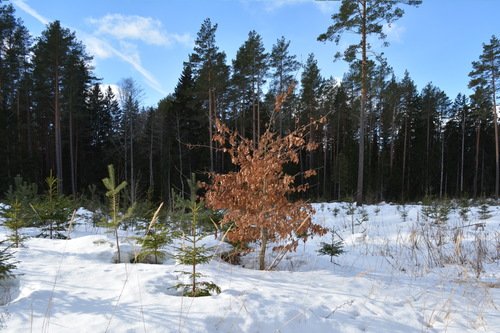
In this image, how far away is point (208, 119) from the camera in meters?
25.5

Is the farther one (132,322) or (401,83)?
(401,83)

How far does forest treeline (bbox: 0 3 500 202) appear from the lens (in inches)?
859

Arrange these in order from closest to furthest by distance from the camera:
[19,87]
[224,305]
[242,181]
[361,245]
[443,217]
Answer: [224,305] → [242,181] → [361,245] → [443,217] → [19,87]

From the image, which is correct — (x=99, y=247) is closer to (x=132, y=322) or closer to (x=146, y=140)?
(x=132, y=322)

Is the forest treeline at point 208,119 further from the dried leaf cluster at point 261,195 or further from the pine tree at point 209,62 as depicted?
the dried leaf cluster at point 261,195

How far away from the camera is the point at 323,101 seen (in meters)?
31.4

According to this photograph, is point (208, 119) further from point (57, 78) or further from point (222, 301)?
point (222, 301)

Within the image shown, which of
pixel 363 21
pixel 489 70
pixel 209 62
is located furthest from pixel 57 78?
pixel 489 70

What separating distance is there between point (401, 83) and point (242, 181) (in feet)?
114

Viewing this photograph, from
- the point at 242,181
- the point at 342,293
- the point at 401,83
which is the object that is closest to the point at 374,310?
the point at 342,293

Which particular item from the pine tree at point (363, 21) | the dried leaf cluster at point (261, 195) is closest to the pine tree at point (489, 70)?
the pine tree at point (363, 21)

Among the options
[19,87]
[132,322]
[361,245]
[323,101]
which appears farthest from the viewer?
[323,101]

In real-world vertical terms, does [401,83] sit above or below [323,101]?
above

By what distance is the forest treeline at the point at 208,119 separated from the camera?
21.8 m
